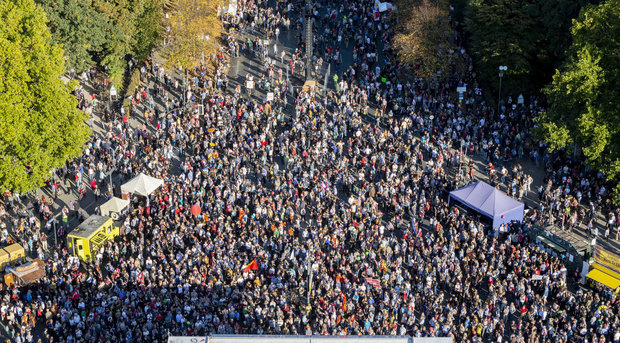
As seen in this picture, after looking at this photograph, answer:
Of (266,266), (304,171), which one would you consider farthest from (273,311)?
(304,171)

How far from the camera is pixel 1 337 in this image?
50.2 metres

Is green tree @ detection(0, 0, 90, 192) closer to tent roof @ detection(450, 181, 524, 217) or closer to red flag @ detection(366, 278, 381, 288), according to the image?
red flag @ detection(366, 278, 381, 288)

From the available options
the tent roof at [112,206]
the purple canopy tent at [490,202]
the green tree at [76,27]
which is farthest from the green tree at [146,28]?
the purple canopy tent at [490,202]

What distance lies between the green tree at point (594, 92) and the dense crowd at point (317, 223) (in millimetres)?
2551

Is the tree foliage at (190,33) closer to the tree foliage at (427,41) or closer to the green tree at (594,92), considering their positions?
the tree foliage at (427,41)

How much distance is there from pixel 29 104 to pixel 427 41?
27.3 meters

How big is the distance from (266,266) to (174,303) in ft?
18.3

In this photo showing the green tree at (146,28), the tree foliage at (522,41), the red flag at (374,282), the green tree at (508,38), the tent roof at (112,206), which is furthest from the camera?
the green tree at (146,28)

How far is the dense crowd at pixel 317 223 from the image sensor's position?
49250 millimetres

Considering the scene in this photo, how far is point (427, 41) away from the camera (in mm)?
70062

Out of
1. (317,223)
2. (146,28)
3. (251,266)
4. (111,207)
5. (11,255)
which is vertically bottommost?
(251,266)

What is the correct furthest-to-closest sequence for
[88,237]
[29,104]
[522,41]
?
[522,41] → [29,104] → [88,237]

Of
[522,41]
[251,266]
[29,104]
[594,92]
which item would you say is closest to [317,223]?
[251,266]

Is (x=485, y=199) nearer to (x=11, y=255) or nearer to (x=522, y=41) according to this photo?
(x=522, y=41)
